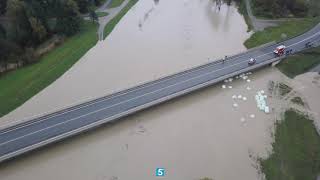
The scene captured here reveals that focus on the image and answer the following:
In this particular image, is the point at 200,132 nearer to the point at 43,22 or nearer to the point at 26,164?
the point at 26,164

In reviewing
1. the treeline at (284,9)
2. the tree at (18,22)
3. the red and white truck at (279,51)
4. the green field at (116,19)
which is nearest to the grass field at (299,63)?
the red and white truck at (279,51)

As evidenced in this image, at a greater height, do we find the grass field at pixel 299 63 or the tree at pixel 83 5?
the tree at pixel 83 5

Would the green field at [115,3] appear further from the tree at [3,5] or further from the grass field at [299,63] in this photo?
the grass field at [299,63]

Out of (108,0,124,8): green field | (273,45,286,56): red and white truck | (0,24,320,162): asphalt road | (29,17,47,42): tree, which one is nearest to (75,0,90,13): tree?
(108,0,124,8): green field

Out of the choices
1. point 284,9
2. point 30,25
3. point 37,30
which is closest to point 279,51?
point 284,9

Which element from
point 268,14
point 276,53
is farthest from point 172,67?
point 268,14

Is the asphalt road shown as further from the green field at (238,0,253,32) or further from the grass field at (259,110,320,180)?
the green field at (238,0,253,32)
